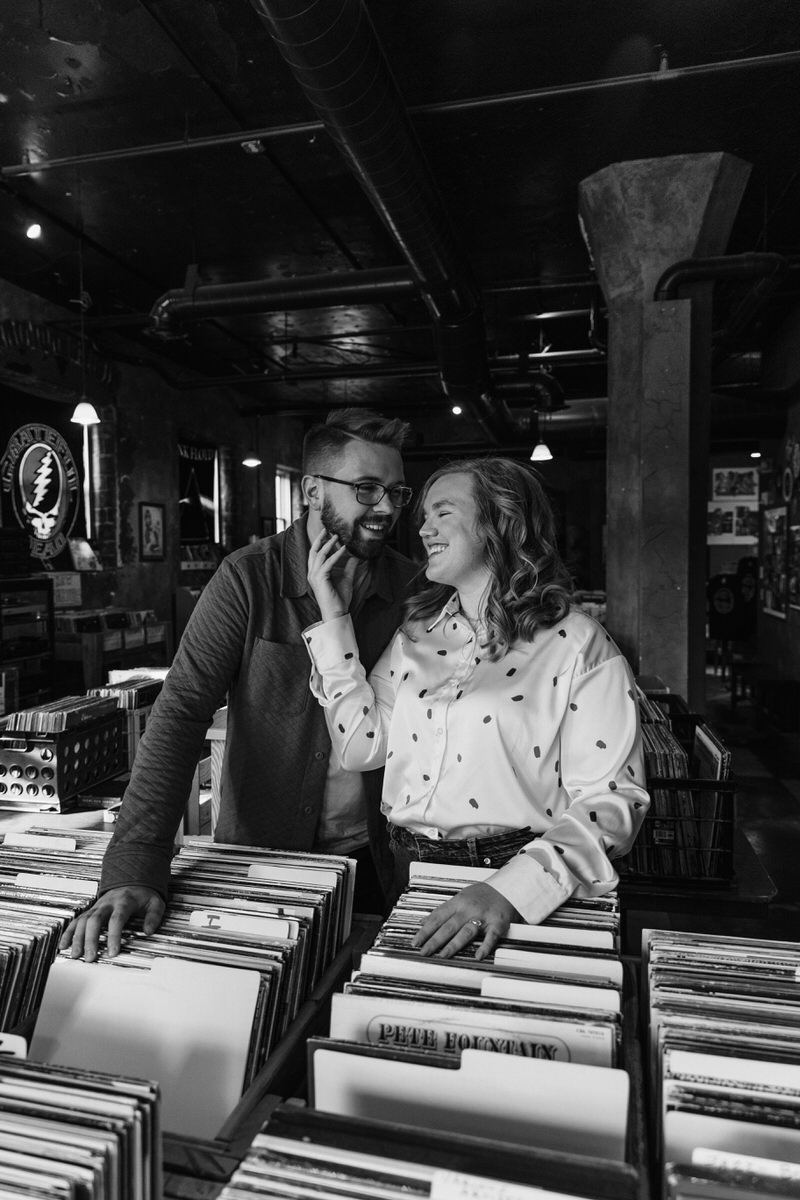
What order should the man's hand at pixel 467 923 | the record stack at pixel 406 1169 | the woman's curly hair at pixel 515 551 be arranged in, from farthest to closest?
1. the woman's curly hair at pixel 515 551
2. the man's hand at pixel 467 923
3. the record stack at pixel 406 1169

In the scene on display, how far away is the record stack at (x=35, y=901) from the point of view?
1121 millimetres

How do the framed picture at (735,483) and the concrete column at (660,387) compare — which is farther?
the framed picture at (735,483)

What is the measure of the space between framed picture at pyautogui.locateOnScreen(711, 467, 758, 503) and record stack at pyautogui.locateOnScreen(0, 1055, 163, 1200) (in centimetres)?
1659

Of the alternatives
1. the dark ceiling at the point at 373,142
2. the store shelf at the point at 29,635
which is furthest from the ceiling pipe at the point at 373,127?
the store shelf at the point at 29,635

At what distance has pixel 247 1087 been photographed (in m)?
0.96

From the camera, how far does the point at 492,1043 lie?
86cm

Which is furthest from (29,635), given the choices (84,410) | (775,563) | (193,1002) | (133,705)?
(775,563)

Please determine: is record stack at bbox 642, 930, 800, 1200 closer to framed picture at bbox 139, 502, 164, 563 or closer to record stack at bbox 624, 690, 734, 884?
record stack at bbox 624, 690, 734, 884

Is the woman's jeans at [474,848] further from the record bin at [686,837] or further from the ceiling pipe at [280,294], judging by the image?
the ceiling pipe at [280,294]

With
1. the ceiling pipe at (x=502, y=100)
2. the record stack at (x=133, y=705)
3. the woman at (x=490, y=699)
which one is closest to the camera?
the woman at (x=490, y=699)

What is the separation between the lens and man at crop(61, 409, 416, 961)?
1.83 metres

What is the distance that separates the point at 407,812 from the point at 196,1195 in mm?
880

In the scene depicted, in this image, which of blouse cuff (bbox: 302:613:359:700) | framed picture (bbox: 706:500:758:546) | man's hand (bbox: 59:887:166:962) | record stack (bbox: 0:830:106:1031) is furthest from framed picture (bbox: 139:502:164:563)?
framed picture (bbox: 706:500:758:546)

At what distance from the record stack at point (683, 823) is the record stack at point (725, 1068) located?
1219mm
